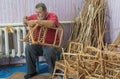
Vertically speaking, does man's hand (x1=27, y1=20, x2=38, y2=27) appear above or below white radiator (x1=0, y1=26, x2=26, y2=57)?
above

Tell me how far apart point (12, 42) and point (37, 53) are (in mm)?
759

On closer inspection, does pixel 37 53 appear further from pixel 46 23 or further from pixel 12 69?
pixel 12 69

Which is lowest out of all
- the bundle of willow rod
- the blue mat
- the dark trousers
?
the blue mat

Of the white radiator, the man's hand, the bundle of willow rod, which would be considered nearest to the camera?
the man's hand

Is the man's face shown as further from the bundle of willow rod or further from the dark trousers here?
the bundle of willow rod

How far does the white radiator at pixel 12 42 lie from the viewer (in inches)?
157

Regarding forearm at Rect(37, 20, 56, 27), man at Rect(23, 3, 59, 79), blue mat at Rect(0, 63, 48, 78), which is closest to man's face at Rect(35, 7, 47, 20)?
man at Rect(23, 3, 59, 79)

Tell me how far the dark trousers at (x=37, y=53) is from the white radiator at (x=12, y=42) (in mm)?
549

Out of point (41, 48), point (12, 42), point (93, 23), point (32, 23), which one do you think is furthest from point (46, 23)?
point (12, 42)

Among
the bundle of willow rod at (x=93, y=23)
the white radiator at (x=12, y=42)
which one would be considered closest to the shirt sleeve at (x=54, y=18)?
the bundle of willow rod at (x=93, y=23)

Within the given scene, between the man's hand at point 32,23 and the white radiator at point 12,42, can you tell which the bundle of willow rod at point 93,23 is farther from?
the white radiator at point 12,42

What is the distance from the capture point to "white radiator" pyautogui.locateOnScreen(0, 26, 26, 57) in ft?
13.1

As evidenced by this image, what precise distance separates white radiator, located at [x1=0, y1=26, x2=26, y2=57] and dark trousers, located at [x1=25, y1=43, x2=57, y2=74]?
549mm

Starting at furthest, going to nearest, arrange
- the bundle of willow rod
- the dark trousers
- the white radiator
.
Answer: the white radiator, the bundle of willow rod, the dark trousers
